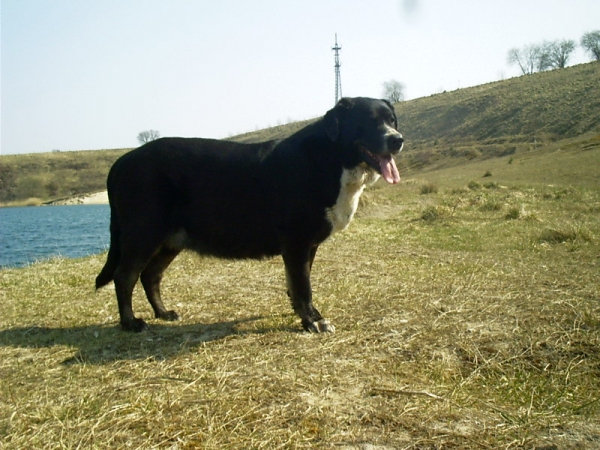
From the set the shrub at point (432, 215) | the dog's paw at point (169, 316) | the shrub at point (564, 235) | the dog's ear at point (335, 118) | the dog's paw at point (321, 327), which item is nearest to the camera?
the dog's paw at point (321, 327)

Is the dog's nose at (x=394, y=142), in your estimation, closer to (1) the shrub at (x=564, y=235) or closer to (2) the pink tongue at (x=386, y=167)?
(2) the pink tongue at (x=386, y=167)

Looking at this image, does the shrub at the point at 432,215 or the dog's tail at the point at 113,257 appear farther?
the shrub at the point at 432,215

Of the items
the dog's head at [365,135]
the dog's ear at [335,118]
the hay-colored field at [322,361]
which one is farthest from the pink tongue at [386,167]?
the hay-colored field at [322,361]

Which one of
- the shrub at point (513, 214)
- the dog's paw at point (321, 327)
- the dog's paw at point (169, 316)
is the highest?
the dog's paw at point (169, 316)

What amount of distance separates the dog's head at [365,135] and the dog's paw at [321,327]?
4.99 feet

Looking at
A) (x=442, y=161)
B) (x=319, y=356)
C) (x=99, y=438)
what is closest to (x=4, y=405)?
(x=99, y=438)

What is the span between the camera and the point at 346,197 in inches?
207

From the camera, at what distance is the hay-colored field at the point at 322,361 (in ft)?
9.61

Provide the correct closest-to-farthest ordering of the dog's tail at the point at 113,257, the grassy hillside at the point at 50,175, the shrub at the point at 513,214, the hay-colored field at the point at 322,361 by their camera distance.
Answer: the hay-colored field at the point at 322,361 < the dog's tail at the point at 113,257 < the shrub at the point at 513,214 < the grassy hillside at the point at 50,175

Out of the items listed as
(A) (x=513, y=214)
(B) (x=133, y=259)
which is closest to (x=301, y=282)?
(B) (x=133, y=259)

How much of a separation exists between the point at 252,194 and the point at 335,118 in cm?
115

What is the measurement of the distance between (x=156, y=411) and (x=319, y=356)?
4.78 ft

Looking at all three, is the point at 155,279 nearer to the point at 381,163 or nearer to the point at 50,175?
the point at 381,163

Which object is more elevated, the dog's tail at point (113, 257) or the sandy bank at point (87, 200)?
the dog's tail at point (113, 257)
